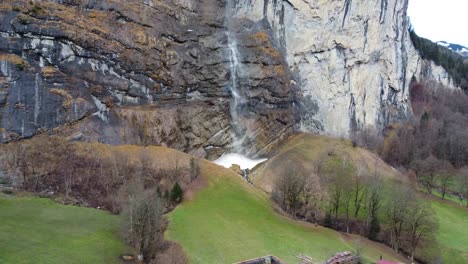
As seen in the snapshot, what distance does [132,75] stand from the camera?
62969 millimetres

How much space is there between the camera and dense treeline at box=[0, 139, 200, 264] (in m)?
45.7

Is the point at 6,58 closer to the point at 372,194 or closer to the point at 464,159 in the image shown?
the point at 372,194

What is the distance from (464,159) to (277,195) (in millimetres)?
42090

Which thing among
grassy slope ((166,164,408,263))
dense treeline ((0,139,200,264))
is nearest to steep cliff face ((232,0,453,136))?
dense treeline ((0,139,200,264))

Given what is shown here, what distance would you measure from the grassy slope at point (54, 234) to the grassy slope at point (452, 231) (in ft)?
103

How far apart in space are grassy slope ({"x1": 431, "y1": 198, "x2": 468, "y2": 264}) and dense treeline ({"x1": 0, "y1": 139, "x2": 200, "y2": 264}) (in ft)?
89.6

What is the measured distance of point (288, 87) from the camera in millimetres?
77500

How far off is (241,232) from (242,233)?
266 millimetres

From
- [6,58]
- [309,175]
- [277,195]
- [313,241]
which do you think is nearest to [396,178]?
[309,175]

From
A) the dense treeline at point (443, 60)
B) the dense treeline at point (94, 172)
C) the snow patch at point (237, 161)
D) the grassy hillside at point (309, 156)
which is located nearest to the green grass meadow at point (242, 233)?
the dense treeline at point (94, 172)

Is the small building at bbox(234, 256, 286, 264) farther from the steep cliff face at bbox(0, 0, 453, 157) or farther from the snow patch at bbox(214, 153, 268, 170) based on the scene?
the snow patch at bbox(214, 153, 268, 170)

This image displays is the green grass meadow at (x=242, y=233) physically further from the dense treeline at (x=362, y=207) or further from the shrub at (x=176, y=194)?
the dense treeline at (x=362, y=207)

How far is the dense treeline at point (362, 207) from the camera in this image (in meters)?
45.2

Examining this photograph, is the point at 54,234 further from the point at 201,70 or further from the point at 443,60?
the point at 443,60
